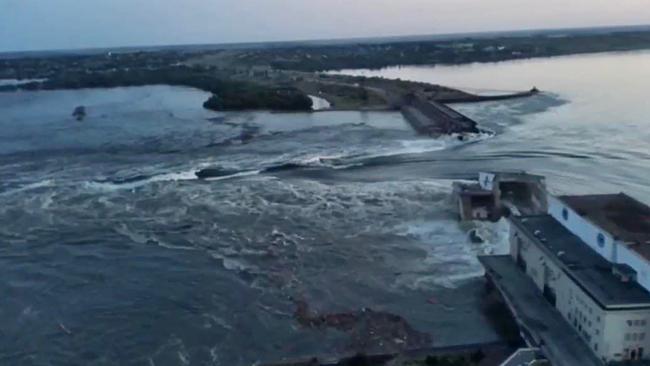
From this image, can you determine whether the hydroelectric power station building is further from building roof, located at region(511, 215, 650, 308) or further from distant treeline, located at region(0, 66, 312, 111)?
distant treeline, located at region(0, 66, 312, 111)

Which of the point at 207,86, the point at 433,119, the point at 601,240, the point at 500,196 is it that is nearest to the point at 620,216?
the point at 601,240

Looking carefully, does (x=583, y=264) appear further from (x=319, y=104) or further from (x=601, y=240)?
(x=319, y=104)

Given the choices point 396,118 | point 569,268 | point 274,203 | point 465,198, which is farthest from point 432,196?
point 396,118

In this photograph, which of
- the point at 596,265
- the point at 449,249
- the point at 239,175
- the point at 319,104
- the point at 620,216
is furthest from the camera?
the point at 319,104

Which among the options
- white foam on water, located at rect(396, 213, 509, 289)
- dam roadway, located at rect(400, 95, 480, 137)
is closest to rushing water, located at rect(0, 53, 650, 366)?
white foam on water, located at rect(396, 213, 509, 289)

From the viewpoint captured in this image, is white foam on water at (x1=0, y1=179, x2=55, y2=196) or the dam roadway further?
the dam roadway

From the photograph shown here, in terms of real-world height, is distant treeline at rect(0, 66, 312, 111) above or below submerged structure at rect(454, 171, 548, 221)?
above

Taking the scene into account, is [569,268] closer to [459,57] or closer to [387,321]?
[387,321]

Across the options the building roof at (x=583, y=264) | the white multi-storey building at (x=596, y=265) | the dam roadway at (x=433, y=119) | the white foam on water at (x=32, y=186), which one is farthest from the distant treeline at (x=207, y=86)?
the white multi-storey building at (x=596, y=265)
